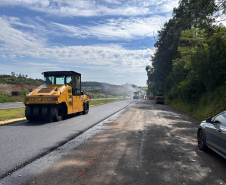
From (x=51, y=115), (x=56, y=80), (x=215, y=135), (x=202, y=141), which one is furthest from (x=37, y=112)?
(x=215, y=135)

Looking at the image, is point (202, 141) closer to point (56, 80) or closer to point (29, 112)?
point (29, 112)

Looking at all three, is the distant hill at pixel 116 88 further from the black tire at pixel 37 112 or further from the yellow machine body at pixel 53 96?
the black tire at pixel 37 112

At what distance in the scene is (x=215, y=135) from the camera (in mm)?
5289

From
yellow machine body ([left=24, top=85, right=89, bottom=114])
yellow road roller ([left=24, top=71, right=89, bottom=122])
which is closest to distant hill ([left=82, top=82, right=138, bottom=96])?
yellow road roller ([left=24, top=71, right=89, bottom=122])

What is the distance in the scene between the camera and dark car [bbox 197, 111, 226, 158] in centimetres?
491

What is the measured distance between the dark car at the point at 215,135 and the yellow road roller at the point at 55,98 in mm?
7940

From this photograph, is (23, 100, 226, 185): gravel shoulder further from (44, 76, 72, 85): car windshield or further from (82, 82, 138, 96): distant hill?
(82, 82, 138, 96): distant hill

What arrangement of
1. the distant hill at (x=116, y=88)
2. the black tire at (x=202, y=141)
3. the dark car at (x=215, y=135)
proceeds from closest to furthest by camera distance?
the dark car at (x=215, y=135), the black tire at (x=202, y=141), the distant hill at (x=116, y=88)

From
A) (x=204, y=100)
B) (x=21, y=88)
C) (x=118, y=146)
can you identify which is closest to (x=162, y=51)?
(x=204, y=100)

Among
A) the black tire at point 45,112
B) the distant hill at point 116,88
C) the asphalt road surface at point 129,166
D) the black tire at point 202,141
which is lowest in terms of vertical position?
the asphalt road surface at point 129,166

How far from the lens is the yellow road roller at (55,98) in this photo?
38.0 ft

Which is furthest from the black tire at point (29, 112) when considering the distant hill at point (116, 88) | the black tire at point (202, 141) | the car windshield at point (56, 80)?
the distant hill at point (116, 88)

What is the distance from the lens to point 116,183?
12.5ft

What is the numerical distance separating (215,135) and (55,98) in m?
8.60
